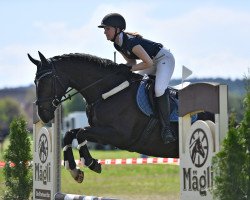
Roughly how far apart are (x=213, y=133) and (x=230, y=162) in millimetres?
604

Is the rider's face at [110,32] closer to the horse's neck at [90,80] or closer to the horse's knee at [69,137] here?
the horse's neck at [90,80]

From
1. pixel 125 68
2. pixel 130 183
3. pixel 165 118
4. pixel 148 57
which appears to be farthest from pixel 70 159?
pixel 130 183

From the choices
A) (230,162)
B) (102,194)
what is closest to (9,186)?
(102,194)

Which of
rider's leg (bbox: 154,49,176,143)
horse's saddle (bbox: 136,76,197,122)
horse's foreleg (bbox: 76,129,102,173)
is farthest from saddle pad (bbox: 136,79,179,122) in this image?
horse's foreleg (bbox: 76,129,102,173)

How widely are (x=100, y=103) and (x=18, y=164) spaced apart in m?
2.07

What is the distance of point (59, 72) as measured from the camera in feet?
29.1

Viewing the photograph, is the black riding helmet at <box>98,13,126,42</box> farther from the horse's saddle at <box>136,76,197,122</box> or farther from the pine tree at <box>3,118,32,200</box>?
the pine tree at <box>3,118,32,200</box>

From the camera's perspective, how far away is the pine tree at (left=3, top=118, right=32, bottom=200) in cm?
1027

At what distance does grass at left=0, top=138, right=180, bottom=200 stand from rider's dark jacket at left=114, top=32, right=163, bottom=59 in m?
3.21

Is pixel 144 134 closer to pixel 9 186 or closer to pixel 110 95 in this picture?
pixel 110 95

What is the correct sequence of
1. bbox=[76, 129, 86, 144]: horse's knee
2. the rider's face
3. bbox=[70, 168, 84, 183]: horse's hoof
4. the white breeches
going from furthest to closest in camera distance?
the rider's face, the white breeches, bbox=[76, 129, 86, 144]: horse's knee, bbox=[70, 168, 84, 183]: horse's hoof

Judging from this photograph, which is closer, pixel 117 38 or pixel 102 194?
pixel 117 38

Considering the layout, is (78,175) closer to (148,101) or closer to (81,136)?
(81,136)

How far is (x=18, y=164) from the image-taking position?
10352mm
